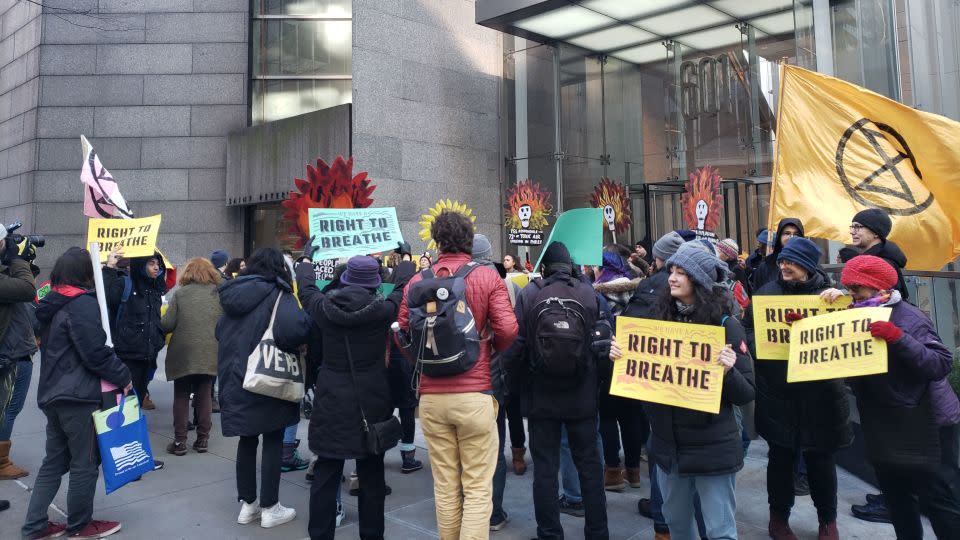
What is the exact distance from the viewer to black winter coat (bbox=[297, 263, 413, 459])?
392 centimetres

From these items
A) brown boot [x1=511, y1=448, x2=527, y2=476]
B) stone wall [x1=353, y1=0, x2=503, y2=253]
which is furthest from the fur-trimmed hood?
stone wall [x1=353, y1=0, x2=503, y2=253]

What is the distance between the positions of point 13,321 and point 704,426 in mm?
5466

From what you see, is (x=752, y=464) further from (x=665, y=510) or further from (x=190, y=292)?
(x=190, y=292)

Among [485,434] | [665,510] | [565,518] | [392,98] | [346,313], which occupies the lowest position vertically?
[565,518]

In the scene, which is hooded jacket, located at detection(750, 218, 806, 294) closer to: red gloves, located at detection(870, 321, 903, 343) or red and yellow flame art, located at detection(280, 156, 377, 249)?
red gloves, located at detection(870, 321, 903, 343)

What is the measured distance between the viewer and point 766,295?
3990 mm

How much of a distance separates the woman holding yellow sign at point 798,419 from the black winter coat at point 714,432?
2.79 feet

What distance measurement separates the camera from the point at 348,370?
4012 millimetres

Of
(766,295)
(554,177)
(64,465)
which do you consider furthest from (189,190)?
(766,295)

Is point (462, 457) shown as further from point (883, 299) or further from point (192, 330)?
point (192, 330)

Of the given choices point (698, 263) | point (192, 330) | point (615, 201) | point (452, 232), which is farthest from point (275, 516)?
point (615, 201)

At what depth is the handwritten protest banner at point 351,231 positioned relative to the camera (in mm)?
4980

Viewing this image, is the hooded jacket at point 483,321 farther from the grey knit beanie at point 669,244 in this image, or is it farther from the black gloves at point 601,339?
the grey knit beanie at point 669,244

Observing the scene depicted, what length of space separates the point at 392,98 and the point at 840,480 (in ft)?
40.2
